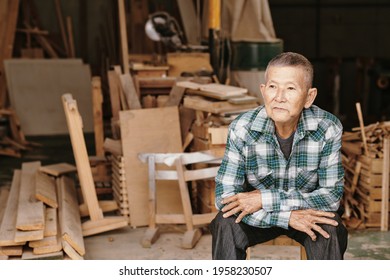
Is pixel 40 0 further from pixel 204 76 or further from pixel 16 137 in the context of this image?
pixel 204 76

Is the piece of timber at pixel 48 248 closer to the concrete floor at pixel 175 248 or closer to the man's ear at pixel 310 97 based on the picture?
the concrete floor at pixel 175 248

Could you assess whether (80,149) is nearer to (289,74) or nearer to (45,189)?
(45,189)

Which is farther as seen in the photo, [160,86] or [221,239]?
[160,86]

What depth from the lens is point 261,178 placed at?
3.41m

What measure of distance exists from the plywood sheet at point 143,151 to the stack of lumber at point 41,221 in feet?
1.84

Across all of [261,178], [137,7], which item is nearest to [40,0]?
[137,7]

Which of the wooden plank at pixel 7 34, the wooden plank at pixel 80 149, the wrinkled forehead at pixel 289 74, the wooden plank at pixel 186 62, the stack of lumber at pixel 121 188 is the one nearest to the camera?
the wrinkled forehead at pixel 289 74

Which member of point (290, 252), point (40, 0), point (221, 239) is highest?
point (40, 0)

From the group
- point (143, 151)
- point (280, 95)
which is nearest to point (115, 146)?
point (143, 151)

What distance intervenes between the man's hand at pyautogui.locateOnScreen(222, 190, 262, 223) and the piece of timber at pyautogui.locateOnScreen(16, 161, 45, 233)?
6.97 feet

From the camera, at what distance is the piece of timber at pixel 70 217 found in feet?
16.4

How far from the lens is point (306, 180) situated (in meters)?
3.37

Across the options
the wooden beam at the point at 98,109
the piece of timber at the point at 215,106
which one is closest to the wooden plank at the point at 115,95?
the wooden beam at the point at 98,109
